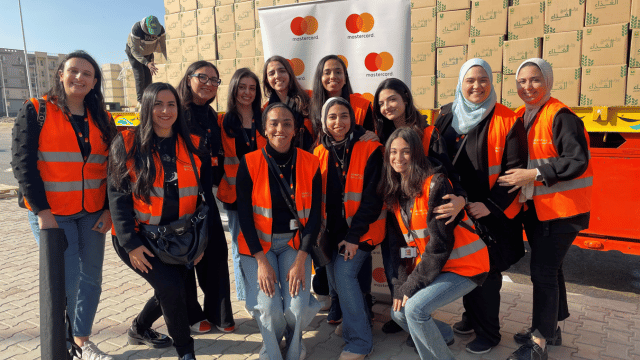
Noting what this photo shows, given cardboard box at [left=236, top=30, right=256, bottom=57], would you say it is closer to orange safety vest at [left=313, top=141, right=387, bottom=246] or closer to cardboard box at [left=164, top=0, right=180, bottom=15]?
cardboard box at [left=164, top=0, right=180, bottom=15]

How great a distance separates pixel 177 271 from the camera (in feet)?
8.70

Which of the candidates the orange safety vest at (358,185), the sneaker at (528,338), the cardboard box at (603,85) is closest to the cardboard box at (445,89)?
the cardboard box at (603,85)

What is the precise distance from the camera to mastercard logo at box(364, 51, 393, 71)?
3912mm

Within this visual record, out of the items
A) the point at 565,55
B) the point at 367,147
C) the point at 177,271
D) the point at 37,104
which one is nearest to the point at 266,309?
the point at 177,271

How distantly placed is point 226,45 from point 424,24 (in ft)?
8.35

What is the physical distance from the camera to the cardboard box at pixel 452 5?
409cm

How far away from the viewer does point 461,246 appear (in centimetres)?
248

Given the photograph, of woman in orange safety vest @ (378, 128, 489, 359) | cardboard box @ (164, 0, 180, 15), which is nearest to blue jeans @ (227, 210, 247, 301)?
woman in orange safety vest @ (378, 128, 489, 359)

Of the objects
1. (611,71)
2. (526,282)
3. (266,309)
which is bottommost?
(526,282)

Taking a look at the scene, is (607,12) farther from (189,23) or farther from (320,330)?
(189,23)

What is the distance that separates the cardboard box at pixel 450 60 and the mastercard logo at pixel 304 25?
130cm

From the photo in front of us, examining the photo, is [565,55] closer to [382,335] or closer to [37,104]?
[382,335]

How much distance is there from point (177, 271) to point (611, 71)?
3.82 metres

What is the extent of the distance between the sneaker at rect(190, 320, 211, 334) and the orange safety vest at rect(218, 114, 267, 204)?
3.11ft
